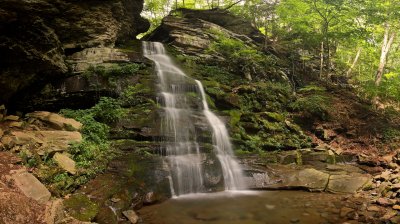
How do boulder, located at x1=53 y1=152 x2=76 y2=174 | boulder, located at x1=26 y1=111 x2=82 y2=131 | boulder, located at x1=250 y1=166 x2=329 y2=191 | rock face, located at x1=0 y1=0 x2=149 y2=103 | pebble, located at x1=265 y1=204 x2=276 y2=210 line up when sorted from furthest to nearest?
boulder, located at x1=250 y1=166 x2=329 y2=191, boulder, located at x1=26 y1=111 x2=82 y2=131, rock face, located at x1=0 y1=0 x2=149 y2=103, pebble, located at x1=265 y1=204 x2=276 y2=210, boulder, located at x1=53 y1=152 x2=76 y2=174

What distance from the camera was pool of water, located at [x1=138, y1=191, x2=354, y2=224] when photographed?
7469 mm

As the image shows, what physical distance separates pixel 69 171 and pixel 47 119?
11.0 feet

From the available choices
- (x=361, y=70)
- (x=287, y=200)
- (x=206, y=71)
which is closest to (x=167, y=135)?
(x=287, y=200)

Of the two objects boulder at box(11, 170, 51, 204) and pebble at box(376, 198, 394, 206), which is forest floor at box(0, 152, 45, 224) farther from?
pebble at box(376, 198, 394, 206)

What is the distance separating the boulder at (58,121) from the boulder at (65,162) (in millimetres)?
2080

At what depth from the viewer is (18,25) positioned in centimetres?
962

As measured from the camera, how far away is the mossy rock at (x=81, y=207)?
650 cm

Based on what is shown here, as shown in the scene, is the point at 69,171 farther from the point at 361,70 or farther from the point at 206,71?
the point at 361,70

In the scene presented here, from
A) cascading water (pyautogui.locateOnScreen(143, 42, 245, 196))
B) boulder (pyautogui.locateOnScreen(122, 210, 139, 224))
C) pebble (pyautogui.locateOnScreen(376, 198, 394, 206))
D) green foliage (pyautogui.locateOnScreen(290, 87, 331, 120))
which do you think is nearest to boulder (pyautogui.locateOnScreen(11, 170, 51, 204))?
boulder (pyautogui.locateOnScreen(122, 210, 139, 224))

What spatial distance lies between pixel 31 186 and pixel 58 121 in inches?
171

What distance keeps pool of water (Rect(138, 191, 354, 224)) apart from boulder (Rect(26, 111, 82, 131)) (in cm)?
426

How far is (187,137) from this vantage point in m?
11.8

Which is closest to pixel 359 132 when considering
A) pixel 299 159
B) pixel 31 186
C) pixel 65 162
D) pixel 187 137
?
pixel 299 159

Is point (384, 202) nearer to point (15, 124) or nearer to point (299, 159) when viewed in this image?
point (299, 159)
